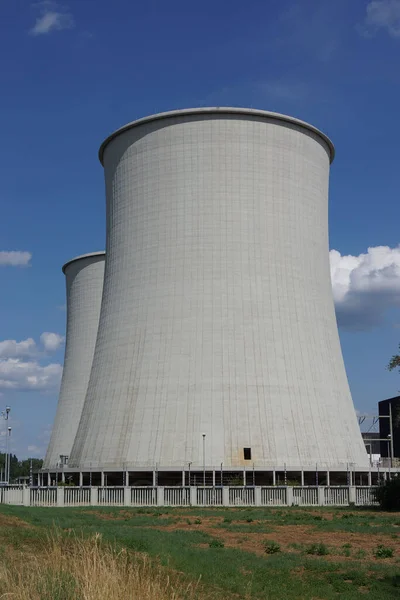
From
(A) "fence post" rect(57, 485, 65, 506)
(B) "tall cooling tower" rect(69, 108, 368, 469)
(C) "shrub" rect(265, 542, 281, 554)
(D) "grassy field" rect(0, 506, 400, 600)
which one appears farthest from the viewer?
(B) "tall cooling tower" rect(69, 108, 368, 469)

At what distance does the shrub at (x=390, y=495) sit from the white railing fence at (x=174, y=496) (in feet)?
7.79

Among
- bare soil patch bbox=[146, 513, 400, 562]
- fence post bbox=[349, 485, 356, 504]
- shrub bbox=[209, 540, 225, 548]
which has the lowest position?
bare soil patch bbox=[146, 513, 400, 562]

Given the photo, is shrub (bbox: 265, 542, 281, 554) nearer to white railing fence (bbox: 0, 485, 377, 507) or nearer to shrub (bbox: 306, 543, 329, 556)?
shrub (bbox: 306, 543, 329, 556)

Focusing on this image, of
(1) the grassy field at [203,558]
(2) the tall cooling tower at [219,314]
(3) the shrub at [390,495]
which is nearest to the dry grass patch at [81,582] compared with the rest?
(1) the grassy field at [203,558]

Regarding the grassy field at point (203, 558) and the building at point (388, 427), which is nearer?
the grassy field at point (203, 558)

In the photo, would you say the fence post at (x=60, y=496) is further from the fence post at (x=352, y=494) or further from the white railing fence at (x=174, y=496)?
the fence post at (x=352, y=494)

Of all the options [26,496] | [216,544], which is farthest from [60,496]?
[216,544]

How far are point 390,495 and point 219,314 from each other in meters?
10.8

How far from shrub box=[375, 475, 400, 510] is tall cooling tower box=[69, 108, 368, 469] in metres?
7.73

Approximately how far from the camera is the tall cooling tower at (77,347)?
153ft

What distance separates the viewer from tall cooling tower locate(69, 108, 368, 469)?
101ft

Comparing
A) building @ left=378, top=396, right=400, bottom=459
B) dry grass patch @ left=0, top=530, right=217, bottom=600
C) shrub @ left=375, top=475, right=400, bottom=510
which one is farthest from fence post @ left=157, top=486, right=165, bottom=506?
building @ left=378, top=396, right=400, bottom=459

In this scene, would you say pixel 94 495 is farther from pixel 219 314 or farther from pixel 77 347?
pixel 77 347

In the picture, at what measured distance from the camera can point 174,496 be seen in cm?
2580
